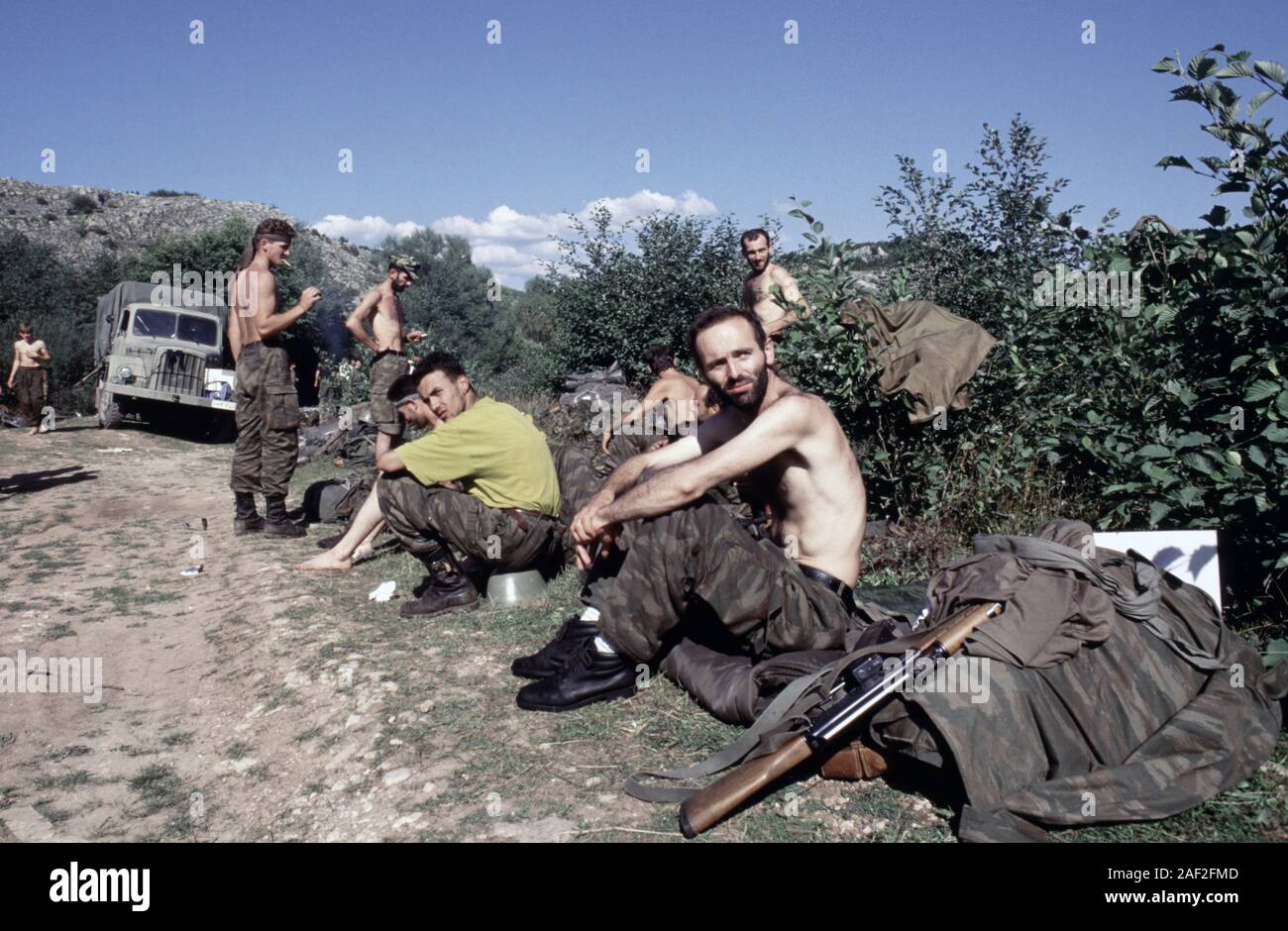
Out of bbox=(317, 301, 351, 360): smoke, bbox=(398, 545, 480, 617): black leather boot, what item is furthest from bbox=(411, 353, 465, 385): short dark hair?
bbox=(317, 301, 351, 360): smoke

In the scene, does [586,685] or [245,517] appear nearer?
[586,685]

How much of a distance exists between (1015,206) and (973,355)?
340cm

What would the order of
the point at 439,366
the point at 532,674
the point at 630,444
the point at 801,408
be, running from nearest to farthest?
the point at 801,408 < the point at 532,674 < the point at 439,366 < the point at 630,444

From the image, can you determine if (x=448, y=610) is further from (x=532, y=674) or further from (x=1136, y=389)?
(x=1136, y=389)

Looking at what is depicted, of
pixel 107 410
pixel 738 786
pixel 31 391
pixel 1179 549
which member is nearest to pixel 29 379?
pixel 31 391

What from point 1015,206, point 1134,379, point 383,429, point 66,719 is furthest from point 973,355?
point 66,719

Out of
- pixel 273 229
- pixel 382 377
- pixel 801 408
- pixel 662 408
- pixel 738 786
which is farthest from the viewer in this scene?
pixel 382 377

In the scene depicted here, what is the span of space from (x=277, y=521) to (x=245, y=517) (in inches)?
10.5

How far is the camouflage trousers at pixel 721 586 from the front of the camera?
2.75 metres

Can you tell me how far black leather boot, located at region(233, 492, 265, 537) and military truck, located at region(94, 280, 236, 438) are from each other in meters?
7.45

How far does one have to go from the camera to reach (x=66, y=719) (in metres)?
3.33

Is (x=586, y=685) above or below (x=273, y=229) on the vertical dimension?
below

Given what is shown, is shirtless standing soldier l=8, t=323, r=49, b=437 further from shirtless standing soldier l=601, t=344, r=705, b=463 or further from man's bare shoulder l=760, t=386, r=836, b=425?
man's bare shoulder l=760, t=386, r=836, b=425

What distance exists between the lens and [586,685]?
10.3ft
